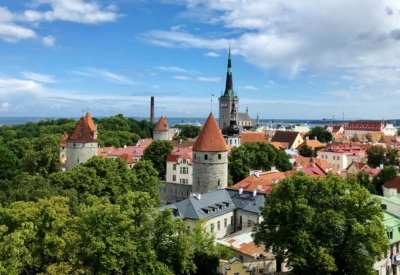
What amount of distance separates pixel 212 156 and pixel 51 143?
31344 millimetres

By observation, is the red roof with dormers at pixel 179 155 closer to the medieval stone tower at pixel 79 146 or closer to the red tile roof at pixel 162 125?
the medieval stone tower at pixel 79 146

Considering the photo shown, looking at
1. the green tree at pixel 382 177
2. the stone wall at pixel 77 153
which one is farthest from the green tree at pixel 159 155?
the green tree at pixel 382 177

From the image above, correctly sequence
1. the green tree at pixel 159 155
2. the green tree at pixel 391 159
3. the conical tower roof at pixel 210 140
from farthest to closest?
the green tree at pixel 391 159, the green tree at pixel 159 155, the conical tower roof at pixel 210 140

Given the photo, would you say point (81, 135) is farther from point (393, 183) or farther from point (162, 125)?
point (162, 125)

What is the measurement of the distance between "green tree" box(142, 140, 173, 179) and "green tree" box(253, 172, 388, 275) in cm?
2879

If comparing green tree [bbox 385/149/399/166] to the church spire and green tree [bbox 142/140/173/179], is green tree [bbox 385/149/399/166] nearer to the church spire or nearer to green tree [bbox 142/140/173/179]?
green tree [bbox 142/140/173/179]

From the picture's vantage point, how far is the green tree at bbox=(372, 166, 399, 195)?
131ft

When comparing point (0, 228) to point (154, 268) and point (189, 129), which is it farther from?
point (189, 129)

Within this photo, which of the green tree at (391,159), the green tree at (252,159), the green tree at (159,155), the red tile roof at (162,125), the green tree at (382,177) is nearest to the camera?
the green tree at (382,177)

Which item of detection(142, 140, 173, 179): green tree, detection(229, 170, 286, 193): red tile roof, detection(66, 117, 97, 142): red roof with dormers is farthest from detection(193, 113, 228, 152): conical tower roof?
detection(142, 140, 173, 179): green tree

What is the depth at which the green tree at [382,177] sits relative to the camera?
131ft

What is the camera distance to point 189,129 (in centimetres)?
10019

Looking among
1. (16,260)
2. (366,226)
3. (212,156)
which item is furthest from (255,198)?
(16,260)

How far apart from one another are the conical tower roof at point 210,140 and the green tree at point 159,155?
14.0 m
